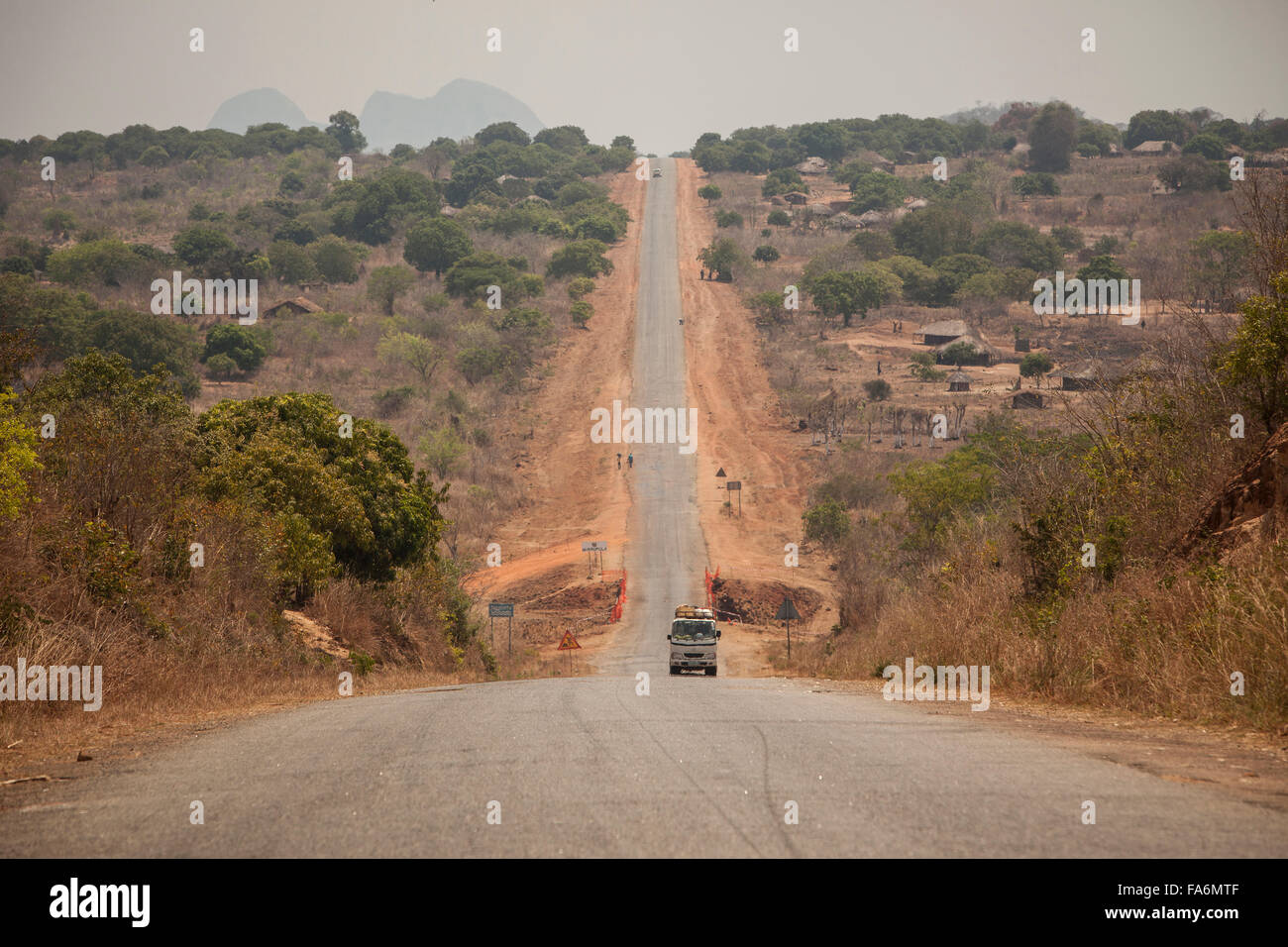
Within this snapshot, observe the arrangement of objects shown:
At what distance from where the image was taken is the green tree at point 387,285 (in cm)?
9488

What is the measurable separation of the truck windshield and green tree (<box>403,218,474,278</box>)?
8326 cm

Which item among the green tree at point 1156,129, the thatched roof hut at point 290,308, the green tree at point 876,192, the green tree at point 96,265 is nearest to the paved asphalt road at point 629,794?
the thatched roof hut at point 290,308

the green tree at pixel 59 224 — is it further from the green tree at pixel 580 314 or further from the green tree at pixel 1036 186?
the green tree at pixel 1036 186

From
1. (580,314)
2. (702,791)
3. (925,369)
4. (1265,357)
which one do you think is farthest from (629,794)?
(580,314)

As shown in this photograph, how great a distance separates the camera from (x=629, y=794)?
23.0 feet

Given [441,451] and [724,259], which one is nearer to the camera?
[441,451]

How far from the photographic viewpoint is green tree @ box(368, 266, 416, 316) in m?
94.9

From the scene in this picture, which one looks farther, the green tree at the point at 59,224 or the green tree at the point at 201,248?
the green tree at the point at 59,224

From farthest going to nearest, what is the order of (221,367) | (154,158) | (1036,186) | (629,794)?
(154,158) → (1036,186) → (221,367) → (629,794)

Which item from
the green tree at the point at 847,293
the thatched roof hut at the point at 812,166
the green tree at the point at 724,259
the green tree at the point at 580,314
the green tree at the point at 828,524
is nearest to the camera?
the green tree at the point at 828,524

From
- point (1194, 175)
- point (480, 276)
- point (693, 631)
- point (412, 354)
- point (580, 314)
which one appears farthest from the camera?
point (1194, 175)

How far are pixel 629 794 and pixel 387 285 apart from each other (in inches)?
3701

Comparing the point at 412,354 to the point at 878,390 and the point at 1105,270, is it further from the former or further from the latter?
the point at 1105,270

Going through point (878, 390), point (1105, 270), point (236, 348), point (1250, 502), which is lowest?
point (1250, 502)
